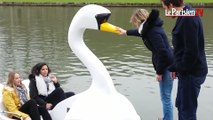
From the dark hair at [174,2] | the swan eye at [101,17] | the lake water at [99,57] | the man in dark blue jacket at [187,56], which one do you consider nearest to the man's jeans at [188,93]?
the man in dark blue jacket at [187,56]

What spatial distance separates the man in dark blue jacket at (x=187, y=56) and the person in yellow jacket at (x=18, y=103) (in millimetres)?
2155

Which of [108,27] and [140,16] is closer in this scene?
[108,27]

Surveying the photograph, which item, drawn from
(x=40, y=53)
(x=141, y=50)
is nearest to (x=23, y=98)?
(x=40, y=53)

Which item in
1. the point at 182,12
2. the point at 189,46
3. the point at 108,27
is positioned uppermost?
the point at 182,12

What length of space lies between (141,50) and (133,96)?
20.0 feet

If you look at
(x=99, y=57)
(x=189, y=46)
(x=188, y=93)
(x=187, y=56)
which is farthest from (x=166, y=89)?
(x=99, y=57)

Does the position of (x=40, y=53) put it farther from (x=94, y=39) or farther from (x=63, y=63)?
(x=94, y=39)

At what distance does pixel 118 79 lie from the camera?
10062 millimetres

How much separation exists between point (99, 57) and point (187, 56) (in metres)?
8.57

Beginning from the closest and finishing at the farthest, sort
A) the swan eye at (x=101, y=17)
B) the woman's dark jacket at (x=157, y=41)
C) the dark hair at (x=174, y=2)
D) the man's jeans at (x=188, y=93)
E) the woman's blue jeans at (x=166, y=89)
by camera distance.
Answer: the dark hair at (x=174, y=2)
the man's jeans at (x=188, y=93)
the swan eye at (x=101, y=17)
the woman's dark jacket at (x=157, y=41)
the woman's blue jeans at (x=166, y=89)

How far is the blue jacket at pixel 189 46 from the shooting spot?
465 centimetres

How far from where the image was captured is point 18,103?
20.2 feet

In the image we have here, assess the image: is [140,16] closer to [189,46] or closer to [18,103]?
[189,46]

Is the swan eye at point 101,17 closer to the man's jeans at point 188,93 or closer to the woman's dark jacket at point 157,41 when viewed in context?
the woman's dark jacket at point 157,41
